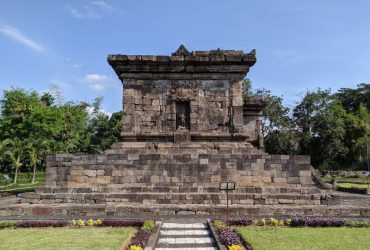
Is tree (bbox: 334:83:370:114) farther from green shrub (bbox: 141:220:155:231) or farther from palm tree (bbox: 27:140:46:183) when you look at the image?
green shrub (bbox: 141:220:155:231)

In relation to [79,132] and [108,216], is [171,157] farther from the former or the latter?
[79,132]

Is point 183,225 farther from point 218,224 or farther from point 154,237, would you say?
point 154,237

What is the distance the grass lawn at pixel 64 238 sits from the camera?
324 inches

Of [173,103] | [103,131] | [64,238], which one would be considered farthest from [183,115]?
[103,131]

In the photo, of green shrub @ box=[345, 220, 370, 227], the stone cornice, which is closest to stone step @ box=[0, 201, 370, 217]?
green shrub @ box=[345, 220, 370, 227]

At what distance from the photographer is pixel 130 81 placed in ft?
59.5

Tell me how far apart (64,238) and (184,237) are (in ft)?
9.96

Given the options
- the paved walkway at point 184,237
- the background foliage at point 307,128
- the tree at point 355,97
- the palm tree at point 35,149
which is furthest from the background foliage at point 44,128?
the tree at point 355,97

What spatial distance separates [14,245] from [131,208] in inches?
213

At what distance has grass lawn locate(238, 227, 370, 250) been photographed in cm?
826

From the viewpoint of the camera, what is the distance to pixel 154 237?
9.23 meters

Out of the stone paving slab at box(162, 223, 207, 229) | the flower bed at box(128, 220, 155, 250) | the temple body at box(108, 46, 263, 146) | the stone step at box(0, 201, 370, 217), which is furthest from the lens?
the temple body at box(108, 46, 263, 146)

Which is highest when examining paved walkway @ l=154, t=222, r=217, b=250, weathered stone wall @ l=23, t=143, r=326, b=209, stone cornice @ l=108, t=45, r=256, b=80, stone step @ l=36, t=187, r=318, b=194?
stone cornice @ l=108, t=45, r=256, b=80

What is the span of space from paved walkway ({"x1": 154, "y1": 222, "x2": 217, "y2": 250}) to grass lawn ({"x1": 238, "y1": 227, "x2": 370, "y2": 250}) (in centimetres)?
99
